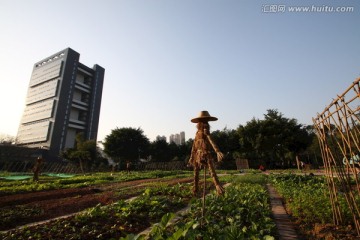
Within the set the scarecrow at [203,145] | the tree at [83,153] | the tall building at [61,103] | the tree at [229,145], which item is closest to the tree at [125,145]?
the tree at [83,153]

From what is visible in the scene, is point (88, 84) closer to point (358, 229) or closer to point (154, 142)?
point (154, 142)

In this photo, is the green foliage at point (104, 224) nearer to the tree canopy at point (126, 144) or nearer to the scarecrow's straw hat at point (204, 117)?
the scarecrow's straw hat at point (204, 117)

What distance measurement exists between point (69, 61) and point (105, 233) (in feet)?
278

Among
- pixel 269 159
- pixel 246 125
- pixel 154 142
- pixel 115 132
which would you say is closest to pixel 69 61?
pixel 115 132

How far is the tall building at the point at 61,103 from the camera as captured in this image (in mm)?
73562

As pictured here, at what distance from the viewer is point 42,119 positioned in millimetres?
77062

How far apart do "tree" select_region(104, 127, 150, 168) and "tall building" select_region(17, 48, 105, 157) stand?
2669 centimetres

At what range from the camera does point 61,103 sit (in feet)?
246

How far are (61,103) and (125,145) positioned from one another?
111 feet

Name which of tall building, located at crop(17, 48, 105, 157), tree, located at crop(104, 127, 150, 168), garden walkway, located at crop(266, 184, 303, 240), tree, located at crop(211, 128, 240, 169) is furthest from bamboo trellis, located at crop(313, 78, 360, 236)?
tall building, located at crop(17, 48, 105, 157)

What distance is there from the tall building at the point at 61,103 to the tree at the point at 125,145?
87.6 ft

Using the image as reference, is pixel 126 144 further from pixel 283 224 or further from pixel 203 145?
pixel 283 224

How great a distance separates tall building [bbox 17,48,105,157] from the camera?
73562mm

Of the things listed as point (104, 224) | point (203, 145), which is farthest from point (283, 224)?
point (104, 224)
